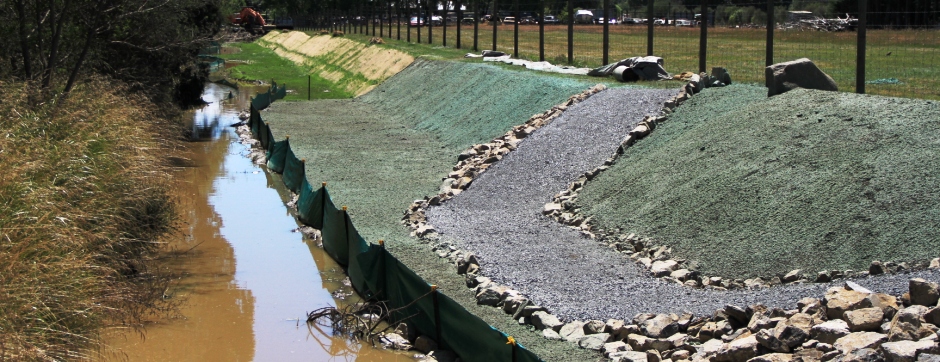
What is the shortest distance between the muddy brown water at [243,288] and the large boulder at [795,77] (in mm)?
7647

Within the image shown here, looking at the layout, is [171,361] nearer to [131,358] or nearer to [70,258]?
[131,358]

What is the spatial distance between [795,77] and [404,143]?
11470 mm

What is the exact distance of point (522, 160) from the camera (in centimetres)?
1872

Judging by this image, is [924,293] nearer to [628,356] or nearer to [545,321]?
[628,356]

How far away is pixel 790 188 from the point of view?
492 inches

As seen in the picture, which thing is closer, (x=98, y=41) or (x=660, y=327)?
(x=660, y=327)

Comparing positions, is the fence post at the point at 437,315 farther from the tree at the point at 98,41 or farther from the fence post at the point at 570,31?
the fence post at the point at 570,31

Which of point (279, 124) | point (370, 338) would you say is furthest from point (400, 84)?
point (370, 338)

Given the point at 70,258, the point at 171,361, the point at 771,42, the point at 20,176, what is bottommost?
the point at 171,361

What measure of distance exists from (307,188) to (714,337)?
10.5 m

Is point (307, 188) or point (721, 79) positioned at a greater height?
point (721, 79)

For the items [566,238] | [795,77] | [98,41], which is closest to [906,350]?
[566,238]

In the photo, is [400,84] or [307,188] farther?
[400,84]

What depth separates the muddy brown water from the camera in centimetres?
1195
